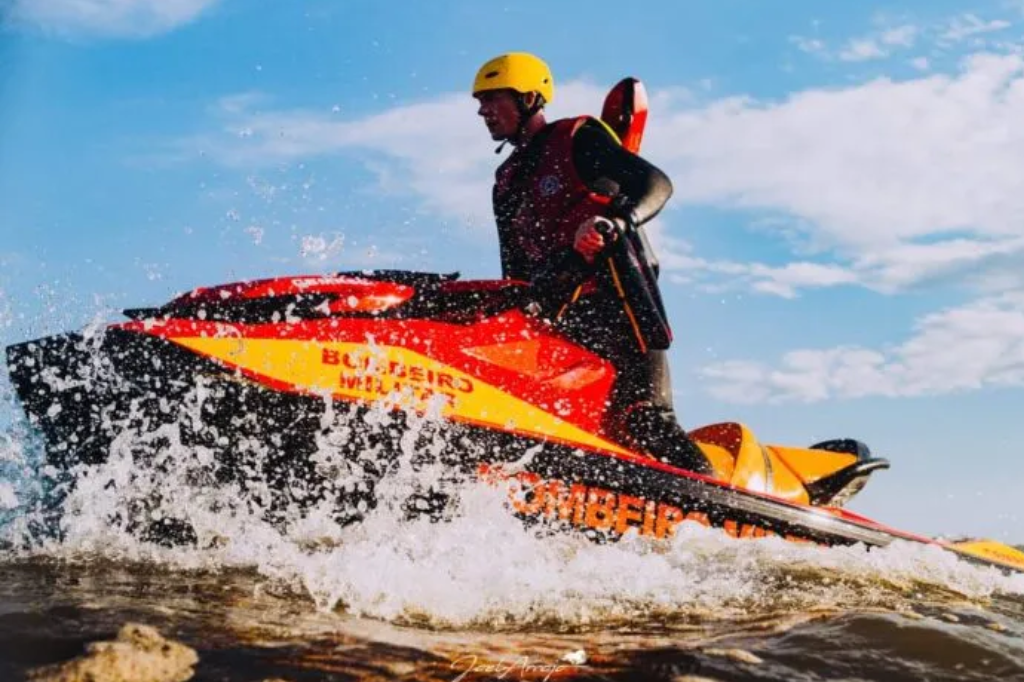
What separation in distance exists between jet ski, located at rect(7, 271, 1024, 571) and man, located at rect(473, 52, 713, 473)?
0.41 ft

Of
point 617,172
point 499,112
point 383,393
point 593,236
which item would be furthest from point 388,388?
point 499,112

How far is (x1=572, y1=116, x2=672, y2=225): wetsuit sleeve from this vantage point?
4879 mm

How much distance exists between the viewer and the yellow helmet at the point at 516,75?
5.41 meters

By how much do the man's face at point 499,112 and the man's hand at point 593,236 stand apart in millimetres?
1152

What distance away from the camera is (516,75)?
17.7ft

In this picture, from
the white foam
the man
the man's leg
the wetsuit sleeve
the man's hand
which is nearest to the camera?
the white foam

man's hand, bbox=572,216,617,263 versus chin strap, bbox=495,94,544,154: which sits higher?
chin strap, bbox=495,94,544,154

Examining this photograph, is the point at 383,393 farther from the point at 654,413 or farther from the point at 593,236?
the point at 654,413

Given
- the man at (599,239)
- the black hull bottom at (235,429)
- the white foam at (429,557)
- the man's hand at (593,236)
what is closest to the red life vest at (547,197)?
the man at (599,239)

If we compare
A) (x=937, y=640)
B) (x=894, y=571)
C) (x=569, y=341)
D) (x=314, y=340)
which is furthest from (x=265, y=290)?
(x=894, y=571)

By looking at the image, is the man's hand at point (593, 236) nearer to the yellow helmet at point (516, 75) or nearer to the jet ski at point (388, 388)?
the jet ski at point (388, 388)

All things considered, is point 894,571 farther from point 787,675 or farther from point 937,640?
point 787,675

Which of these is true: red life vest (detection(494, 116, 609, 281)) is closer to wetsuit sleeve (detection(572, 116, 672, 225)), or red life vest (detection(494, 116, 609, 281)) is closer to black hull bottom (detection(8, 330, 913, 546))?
wetsuit sleeve (detection(572, 116, 672, 225))


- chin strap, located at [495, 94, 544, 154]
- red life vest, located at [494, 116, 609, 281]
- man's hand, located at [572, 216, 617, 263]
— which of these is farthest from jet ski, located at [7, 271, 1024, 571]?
chin strap, located at [495, 94, 544, 154]
